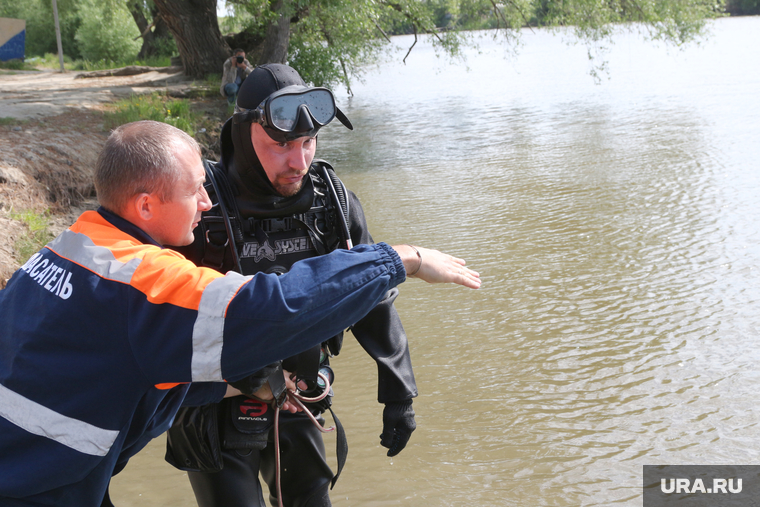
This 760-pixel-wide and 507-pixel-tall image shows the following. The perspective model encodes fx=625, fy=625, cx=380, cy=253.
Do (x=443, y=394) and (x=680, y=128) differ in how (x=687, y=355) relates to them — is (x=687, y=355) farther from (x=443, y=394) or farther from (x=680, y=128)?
(x=680, y=128)

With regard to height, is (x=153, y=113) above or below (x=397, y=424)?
above

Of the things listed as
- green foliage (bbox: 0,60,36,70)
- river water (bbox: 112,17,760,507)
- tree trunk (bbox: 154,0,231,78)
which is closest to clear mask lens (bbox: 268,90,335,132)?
river water (bbox: 112,17,760,507)

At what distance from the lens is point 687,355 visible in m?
4.90

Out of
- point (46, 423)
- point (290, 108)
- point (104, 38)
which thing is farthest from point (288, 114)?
point (104, 38)

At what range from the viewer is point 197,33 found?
1484 cm

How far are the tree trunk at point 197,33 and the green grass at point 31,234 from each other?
9985 millimetres

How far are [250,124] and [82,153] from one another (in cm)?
622

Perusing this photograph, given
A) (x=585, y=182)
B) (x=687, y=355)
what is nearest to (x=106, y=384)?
(x=687, y=355)

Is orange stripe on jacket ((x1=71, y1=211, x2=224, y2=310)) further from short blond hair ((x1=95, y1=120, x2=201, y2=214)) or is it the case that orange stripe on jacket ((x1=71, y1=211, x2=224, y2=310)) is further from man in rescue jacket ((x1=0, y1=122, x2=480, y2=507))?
short blond hair ((x1=95, y1=120, x2=201, y2=214))

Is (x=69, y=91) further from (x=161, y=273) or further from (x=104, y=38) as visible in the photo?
(x=104, y=38)

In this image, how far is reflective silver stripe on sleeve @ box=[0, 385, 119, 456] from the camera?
1.34 meters

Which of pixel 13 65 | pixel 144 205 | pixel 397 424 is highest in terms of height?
pixel 13 65

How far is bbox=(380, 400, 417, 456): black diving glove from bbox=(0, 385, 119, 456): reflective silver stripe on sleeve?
53.8 inches

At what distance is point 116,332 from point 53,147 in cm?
722
